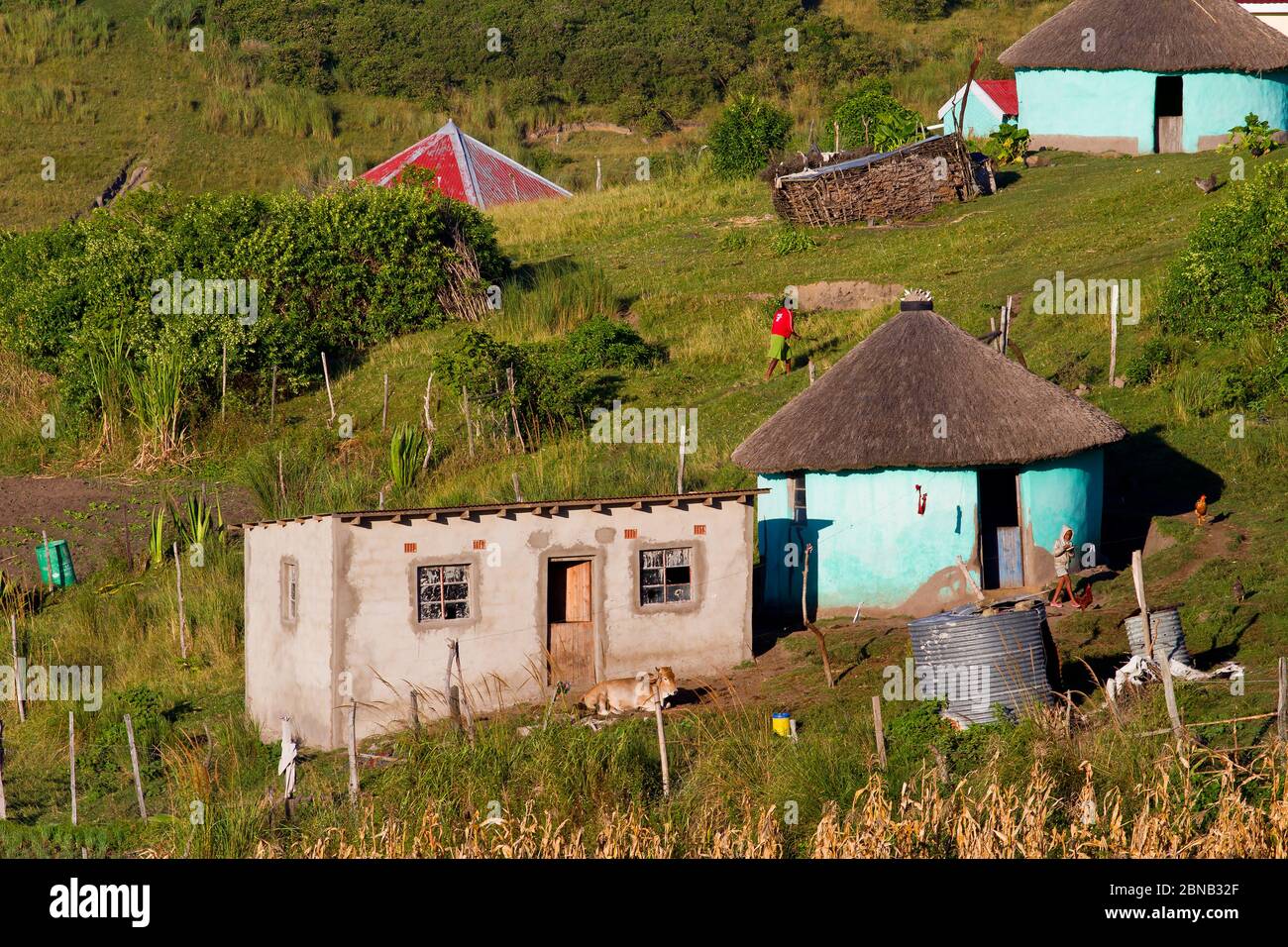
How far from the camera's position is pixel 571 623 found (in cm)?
2500

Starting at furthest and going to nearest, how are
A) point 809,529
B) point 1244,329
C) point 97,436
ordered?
1. point 97,436
2. point 1244,329
3. point 809,529

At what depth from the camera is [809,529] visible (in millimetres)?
27188

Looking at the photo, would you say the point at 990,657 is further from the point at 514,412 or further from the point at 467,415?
the point at 467,415

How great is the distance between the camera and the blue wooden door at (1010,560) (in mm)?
27078

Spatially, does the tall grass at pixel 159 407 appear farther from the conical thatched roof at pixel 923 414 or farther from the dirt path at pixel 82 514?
the conical thatched roof at pixel 923 414

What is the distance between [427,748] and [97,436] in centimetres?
1830

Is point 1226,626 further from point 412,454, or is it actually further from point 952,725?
point 412,454

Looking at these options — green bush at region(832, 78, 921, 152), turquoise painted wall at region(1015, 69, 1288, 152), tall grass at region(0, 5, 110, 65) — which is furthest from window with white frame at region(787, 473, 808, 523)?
tall grass at region(0, 5, 110, 65)

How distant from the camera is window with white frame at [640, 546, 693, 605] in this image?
82.5 feet

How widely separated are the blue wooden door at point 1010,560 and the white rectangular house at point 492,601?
378 centimetres

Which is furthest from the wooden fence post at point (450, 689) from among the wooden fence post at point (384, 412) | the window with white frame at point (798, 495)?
the wooden fence post at point (384, 412)

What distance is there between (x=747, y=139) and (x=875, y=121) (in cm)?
465

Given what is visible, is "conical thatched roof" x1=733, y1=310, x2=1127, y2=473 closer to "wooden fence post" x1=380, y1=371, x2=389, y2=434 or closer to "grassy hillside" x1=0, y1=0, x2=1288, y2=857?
"grassy hillside" x1=0, y1=0, x2=1288, y2=857

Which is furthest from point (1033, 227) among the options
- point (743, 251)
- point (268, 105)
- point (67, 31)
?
point (67, 31)
